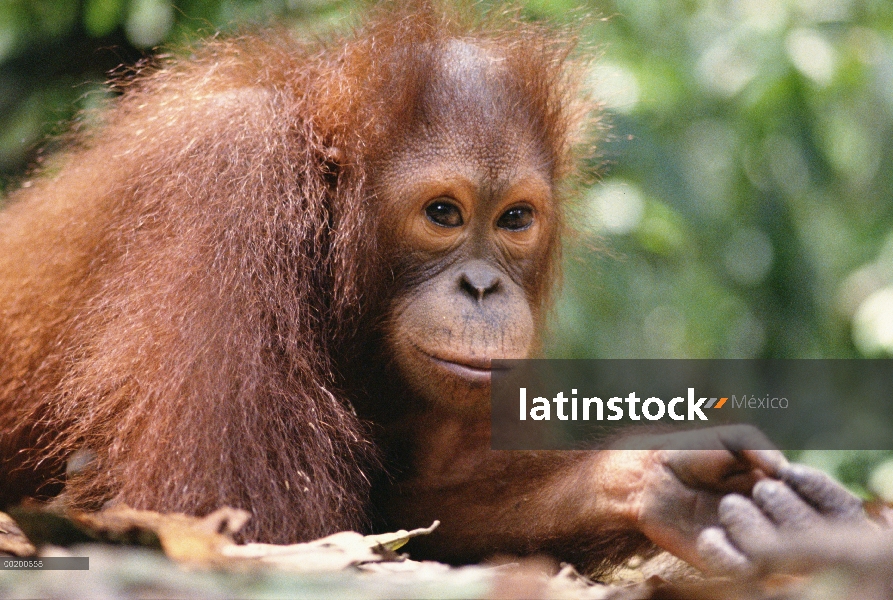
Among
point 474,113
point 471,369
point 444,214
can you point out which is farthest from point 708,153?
point 471,369

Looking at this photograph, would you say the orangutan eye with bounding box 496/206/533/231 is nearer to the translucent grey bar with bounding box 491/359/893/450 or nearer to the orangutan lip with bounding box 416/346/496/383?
the translucent grey bar with bounding box 491/359/893/450

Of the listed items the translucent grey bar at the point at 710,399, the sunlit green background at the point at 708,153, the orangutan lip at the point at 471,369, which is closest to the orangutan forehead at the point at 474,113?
the orangutan lip at the point at 471,369

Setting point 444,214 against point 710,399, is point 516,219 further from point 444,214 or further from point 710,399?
point 710,399

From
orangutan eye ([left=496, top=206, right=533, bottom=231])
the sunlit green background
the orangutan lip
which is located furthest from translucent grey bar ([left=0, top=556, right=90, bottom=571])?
the sunlit green background

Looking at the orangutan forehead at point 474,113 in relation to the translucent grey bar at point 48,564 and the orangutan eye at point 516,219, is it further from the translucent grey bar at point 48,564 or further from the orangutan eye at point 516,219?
the translucent grey bar at point 48,564

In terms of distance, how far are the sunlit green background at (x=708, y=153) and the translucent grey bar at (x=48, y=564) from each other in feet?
11.4

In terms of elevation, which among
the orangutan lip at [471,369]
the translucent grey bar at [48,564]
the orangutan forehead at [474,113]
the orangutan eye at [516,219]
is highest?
the orangutan forehead at [474,113]

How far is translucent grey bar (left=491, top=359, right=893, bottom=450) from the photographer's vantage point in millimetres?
4715

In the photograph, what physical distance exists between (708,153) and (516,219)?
428 cm

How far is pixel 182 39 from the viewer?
20.2 ft

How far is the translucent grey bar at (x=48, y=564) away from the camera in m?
2.25

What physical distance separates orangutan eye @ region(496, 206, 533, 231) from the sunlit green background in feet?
3.41

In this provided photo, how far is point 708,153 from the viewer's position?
823 centimetres

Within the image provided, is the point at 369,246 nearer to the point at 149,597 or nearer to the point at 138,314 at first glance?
the point at 138,314
